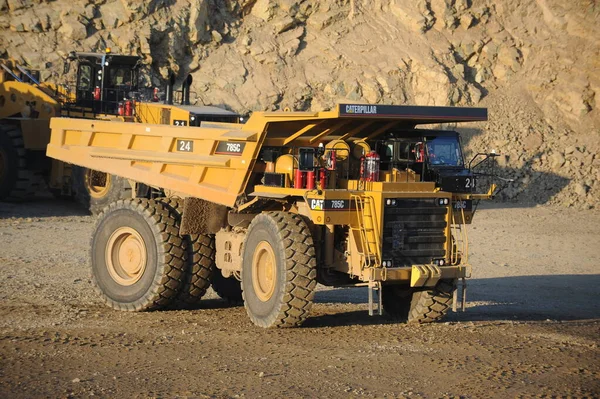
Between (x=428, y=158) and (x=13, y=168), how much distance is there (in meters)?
12.8

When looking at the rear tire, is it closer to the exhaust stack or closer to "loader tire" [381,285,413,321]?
"loader tire" [381,285,413,321]

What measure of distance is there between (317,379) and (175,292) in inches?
149

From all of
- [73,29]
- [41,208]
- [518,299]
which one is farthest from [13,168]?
[518,299]

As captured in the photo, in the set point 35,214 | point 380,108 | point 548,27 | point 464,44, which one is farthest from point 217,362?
point 548,27

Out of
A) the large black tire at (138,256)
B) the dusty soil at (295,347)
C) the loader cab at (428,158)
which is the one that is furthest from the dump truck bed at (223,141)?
the dusty soil at (295,347)

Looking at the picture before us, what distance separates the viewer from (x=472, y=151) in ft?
90.1

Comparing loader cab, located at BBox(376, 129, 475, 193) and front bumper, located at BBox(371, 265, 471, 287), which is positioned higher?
loader cab, located at BBox(376, 129, 475, 193)

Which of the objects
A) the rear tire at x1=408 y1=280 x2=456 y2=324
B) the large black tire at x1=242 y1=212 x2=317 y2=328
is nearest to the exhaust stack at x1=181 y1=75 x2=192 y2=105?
the large black tire at x1=242 y1=212 x2=317 y2=328

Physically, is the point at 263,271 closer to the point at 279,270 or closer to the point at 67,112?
the point at 279,270

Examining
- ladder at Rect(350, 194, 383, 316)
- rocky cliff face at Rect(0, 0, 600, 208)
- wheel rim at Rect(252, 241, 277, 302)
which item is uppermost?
rocky cliff face at Rect(0, 0, 600, 208)

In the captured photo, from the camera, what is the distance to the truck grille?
10.8 meters

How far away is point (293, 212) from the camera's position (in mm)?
11164

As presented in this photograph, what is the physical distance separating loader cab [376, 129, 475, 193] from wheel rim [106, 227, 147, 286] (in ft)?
10.7

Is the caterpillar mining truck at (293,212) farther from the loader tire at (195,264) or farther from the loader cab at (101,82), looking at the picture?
the loader cab at (101,82)
